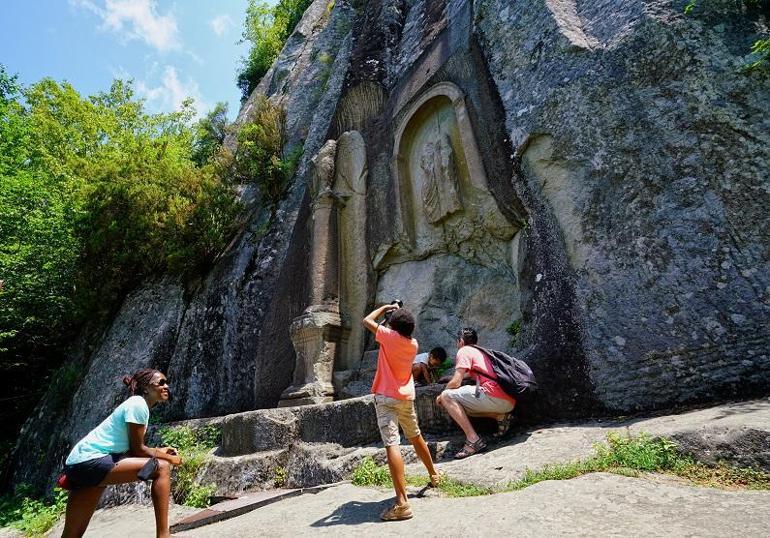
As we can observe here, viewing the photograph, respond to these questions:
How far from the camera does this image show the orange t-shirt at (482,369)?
4660 millimetres

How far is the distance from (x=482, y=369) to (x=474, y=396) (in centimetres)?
25

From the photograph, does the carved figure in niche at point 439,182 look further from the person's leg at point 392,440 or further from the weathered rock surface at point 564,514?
the weathered rock surface at point 564,514

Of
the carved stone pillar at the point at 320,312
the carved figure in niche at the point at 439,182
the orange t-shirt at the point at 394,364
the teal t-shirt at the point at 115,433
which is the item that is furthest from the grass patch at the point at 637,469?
the carved figure in niche at the point at 439,182

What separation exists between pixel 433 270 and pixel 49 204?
10288mm

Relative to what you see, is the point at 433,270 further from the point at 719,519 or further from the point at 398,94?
the point at 719,519

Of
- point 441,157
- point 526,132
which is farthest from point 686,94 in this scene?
point 441,157

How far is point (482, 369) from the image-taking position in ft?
15.3

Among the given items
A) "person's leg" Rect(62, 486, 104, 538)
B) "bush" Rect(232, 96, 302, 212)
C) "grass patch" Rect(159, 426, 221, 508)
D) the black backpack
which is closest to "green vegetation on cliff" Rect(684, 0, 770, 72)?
the black backpack

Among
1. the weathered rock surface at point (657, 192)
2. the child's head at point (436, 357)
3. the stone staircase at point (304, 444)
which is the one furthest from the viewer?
the child's head at point (436, 357)

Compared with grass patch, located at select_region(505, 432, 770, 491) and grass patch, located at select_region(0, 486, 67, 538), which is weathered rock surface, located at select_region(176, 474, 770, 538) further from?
grass patch, located at select_region(0, 486, 67, 538)

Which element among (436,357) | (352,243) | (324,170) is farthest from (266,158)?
(436,357)

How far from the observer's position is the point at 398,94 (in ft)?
29.6

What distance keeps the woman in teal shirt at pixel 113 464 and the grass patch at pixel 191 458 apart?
249 cm

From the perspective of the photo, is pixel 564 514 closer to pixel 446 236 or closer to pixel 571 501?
pixel 571 501
